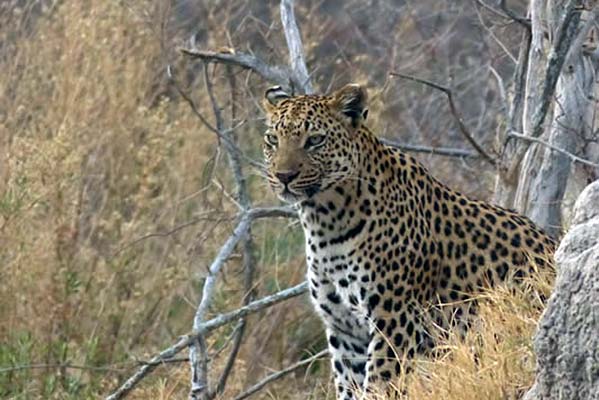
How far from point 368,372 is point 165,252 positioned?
3607mm

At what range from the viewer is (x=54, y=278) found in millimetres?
9719

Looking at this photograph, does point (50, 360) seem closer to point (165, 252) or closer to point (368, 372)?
point (165, 252)

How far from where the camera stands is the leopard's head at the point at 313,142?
741 centimetres

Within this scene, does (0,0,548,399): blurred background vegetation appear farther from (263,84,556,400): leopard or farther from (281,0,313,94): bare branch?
(263,84,556,400): leopard

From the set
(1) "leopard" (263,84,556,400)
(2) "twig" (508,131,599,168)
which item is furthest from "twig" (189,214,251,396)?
(2) "twig" (508,131,599,168)

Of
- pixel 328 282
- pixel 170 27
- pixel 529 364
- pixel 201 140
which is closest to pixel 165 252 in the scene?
pixel 201 140

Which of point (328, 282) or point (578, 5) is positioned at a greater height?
point (578, 5)

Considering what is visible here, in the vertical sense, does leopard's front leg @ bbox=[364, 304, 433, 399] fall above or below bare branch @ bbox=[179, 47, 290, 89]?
below

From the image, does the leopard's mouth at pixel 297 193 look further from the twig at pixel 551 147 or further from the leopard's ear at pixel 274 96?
the twig at pixel 551 147

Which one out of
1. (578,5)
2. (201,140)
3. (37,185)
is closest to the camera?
(578,5)

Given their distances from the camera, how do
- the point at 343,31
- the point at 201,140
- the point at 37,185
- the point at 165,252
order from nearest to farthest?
the point at 37,185
the point at 165,252
the point at 201,140
the point at 343,31

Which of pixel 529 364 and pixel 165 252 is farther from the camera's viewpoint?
pixel 165 252

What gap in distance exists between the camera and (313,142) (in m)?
7.51

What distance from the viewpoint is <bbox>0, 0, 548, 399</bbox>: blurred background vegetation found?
956 cm
